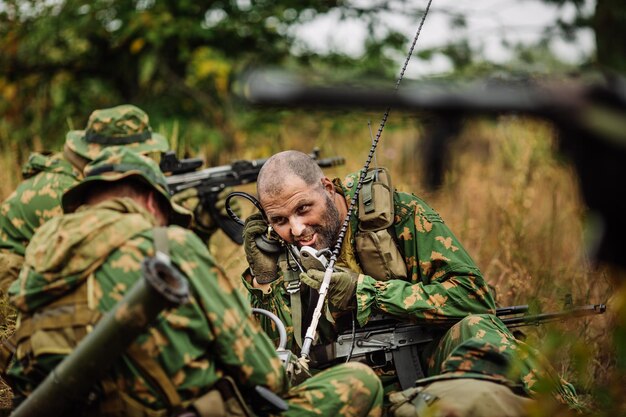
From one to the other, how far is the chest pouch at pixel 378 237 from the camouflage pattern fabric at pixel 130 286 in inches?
48.6

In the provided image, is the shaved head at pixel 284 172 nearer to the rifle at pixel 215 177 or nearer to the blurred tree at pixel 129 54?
the rifle at pixel 215 177

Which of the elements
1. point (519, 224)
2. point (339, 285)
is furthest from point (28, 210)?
point (519, 224)

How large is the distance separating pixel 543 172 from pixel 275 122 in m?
3.86

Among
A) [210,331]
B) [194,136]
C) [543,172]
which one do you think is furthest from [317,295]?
[194,136]

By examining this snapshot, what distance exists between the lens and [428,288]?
3.97m

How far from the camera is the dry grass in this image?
516 cm

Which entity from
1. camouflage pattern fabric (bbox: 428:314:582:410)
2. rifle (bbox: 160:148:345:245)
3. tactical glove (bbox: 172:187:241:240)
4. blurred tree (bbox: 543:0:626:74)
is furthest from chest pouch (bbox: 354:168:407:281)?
tactical glove (bbox: 172:187:241:240)

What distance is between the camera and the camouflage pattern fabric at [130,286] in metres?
2.73

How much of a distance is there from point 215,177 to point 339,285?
318cm

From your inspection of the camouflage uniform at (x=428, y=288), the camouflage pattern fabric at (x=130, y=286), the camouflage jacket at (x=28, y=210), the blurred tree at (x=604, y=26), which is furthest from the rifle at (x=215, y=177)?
the camouflage pattern fabric at (x=130, y=286)

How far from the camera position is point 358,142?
10.6 m

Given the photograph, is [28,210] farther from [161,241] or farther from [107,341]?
[107,341]

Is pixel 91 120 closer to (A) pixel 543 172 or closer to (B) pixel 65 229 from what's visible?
(B) pixel 65 229

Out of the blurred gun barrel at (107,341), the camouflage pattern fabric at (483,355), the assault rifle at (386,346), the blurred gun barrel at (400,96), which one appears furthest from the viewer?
the assault rifle at (386,346)
